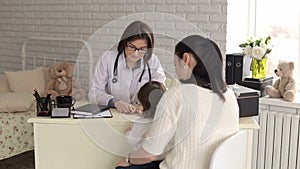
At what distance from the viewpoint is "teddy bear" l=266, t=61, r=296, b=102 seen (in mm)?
2559

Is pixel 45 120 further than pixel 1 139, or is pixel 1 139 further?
pixel 1 139

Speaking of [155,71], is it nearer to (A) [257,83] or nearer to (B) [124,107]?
(B) [124,107]

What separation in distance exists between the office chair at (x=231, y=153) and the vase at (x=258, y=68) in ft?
3.51

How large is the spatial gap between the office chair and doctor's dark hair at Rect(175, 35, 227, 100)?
0.62ft

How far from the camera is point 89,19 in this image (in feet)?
11.5

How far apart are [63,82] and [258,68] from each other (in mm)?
1635

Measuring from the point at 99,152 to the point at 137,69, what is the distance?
61cm

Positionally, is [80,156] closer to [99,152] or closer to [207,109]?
[99,152]

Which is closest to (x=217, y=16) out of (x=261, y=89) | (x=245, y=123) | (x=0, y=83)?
(x=261, y=89)

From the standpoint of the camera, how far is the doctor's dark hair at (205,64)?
1654 millimetres

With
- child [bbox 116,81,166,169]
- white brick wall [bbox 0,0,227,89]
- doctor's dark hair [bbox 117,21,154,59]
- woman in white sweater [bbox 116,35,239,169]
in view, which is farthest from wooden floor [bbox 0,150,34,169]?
woman in white sweater [bbox 116,35,239,169]

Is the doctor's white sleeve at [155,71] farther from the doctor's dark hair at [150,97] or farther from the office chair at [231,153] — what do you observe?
the office chair at [231,153]

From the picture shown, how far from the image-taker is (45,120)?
6.47ft

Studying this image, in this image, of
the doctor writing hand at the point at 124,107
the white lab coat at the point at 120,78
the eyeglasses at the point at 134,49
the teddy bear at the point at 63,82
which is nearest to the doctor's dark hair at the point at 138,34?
the eyeglasses at the point at 134,49
